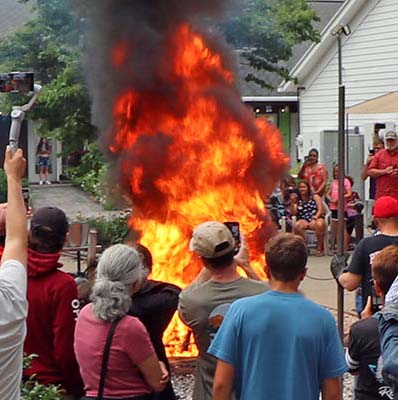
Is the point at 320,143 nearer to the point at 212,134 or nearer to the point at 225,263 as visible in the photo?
the point at 212,134

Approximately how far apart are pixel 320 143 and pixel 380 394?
630 inches

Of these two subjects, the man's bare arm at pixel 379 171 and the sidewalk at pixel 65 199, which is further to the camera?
the sidewalk at pixel 65 199

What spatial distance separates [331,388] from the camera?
3.83m

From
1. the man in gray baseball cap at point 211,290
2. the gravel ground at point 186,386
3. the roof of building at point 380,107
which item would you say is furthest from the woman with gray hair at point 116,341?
the roof of building at point 380,107

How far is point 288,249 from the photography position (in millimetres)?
3773

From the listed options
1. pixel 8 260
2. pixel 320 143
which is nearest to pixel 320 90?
A: pixel 320 143

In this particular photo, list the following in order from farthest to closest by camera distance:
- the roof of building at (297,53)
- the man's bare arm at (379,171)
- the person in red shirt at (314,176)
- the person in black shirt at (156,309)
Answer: the roof of building at (297,53) → the person in red shirt at (314,176) → the man's bare arm at (379,171) → the person in black shirt at (156,309)

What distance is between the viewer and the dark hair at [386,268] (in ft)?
12.8

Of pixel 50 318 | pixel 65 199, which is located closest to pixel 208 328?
pixel 50 318

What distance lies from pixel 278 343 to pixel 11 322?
4.58 feet

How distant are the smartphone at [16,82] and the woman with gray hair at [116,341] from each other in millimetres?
821

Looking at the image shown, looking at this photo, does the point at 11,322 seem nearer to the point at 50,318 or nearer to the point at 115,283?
the point at 115,283

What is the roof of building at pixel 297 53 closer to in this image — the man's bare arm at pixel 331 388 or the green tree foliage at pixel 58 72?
the green tree foliage at pixel 58 72

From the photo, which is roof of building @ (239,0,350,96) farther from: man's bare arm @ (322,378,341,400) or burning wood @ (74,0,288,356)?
man's bare arm @ (322,378,341,400)
